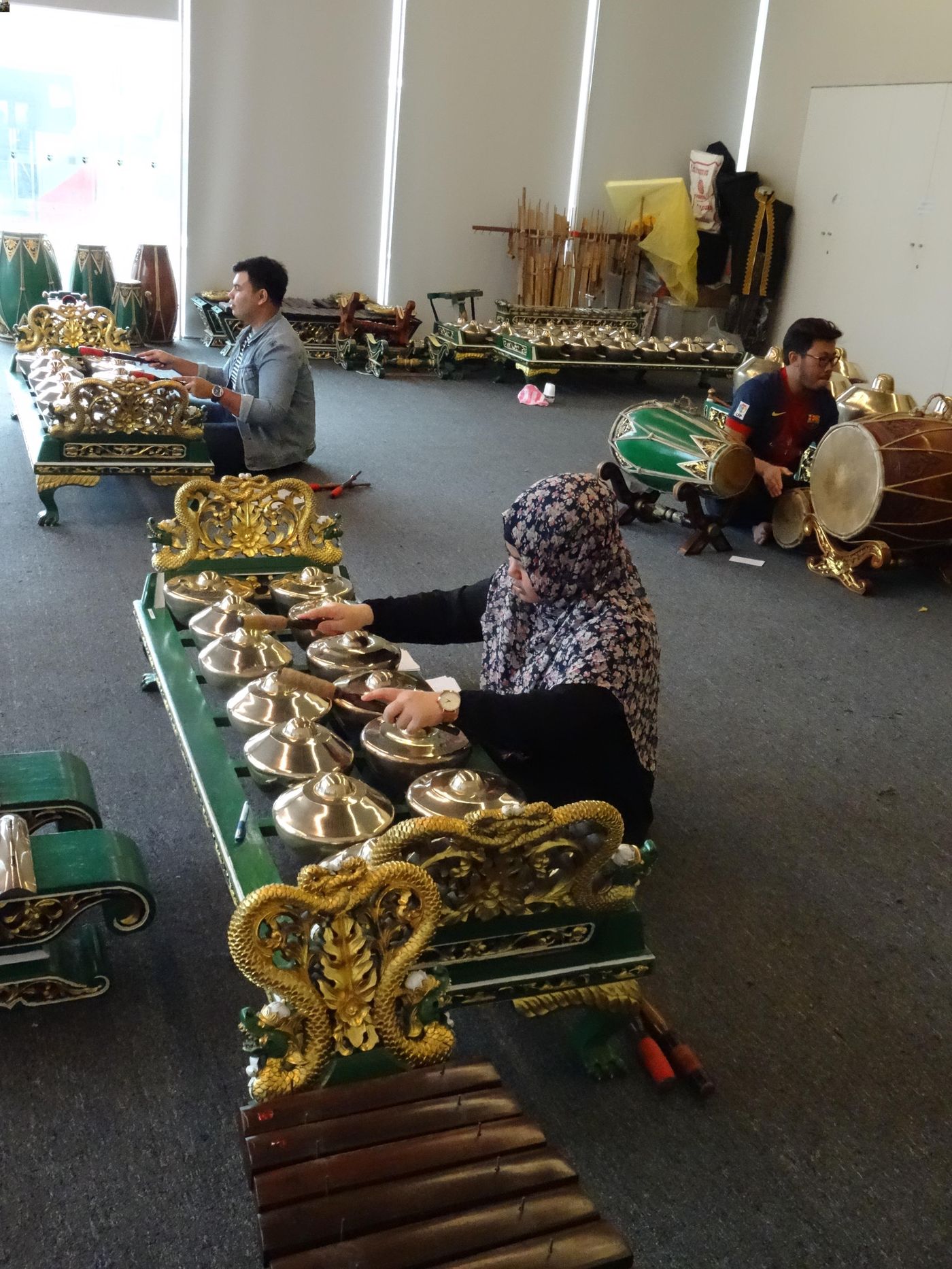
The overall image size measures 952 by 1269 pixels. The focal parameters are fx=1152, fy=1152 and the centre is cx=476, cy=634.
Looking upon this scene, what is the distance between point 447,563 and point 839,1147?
2540 mm

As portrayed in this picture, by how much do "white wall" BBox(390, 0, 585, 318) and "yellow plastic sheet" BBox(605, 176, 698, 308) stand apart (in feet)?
1.53

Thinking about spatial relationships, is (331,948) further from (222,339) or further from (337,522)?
(222,339)

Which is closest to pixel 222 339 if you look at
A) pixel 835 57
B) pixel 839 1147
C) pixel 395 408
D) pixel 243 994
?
pixel 395 408

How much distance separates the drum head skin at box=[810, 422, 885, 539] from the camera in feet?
13.0

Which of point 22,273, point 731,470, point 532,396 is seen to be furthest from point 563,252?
point 731,470

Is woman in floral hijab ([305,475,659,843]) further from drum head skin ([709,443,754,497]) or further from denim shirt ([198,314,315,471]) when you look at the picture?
denim shirt ([198,314,315,471])

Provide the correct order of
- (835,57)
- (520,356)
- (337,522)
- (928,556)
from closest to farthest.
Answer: (337,522) < (928,556) < (520,356) < (835,57)

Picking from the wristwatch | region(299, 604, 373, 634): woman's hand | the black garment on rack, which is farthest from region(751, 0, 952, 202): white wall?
the wristwatch

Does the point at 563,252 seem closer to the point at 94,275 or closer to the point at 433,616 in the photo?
the point at 94,275

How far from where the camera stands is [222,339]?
23.8ft

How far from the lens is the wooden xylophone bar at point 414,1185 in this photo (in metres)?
1.10

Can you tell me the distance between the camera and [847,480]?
13.4ft

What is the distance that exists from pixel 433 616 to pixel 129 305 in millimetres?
5391

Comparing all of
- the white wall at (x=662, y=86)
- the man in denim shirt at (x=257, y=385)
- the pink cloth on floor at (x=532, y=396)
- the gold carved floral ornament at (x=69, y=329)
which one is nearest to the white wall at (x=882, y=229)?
the white wall at (x=662, y=86)
